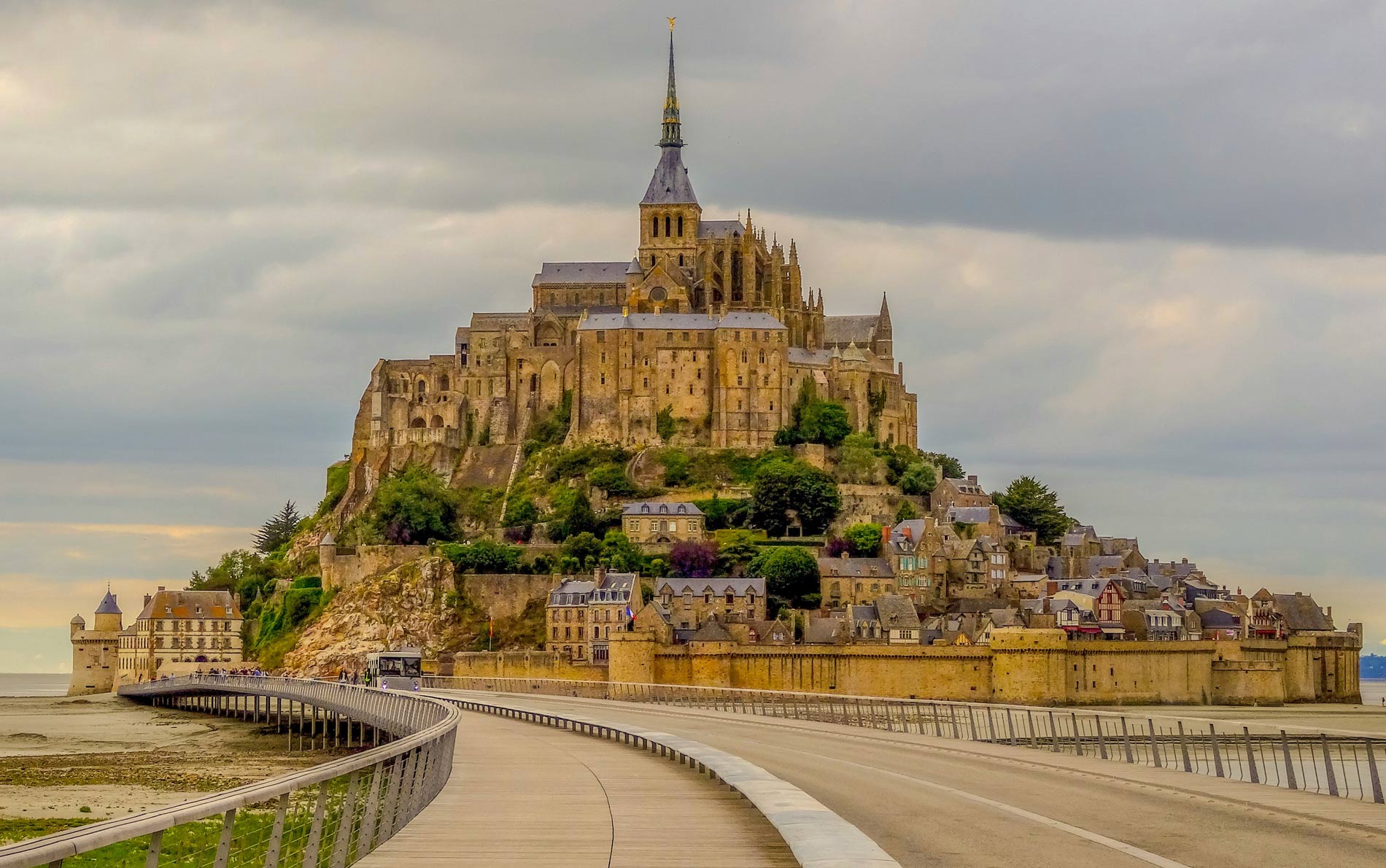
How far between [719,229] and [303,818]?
9953 centimetres

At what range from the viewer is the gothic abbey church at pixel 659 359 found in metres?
111

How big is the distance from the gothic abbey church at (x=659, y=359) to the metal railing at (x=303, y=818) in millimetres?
65628

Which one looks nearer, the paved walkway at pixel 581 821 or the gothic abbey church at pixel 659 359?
the paved walkway at pixel 581 821

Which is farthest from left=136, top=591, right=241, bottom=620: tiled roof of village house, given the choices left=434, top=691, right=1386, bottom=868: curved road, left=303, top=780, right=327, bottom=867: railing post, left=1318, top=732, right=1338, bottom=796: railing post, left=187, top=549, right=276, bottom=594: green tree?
left=303, top=780, right=327, bottom=867: railing post

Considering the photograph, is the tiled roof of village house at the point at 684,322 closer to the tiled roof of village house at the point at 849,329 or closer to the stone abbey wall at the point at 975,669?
the tiled roof of village house at the point at 849,329

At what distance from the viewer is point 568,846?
15.7 meters

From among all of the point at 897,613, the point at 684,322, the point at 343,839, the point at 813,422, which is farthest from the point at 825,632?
the point at 343,839

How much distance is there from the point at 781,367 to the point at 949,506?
43.5 ft

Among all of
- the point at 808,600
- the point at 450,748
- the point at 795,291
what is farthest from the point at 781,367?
the point at 450,748

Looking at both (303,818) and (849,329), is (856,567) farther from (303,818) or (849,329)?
(303,818)

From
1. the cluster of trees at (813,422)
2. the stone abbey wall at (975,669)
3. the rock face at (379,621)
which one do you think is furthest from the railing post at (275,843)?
the cluster of trees at (813,422)

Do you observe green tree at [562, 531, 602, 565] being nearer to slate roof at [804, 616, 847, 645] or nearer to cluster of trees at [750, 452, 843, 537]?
cluster of trees at [750, 452, 843, 537]

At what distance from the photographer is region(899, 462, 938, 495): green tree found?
361ft

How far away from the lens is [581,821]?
17.9 meters
